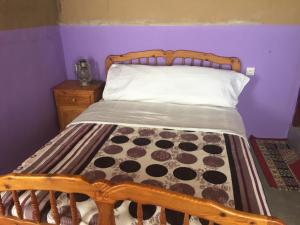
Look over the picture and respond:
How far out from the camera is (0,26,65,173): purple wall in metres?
2.06

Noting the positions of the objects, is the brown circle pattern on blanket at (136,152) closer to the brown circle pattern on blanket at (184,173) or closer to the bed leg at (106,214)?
the brown circle pattern on blanket at (184,173)

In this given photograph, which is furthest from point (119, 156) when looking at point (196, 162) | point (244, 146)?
point (244, 146)

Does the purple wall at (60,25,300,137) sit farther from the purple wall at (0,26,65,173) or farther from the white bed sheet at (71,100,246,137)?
Answer: the white bed sheet at (71,100,246,137)

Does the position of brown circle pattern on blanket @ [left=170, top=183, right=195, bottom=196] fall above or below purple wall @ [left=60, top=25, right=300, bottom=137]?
below

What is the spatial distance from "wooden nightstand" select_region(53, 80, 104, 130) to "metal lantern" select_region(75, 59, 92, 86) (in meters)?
0.06

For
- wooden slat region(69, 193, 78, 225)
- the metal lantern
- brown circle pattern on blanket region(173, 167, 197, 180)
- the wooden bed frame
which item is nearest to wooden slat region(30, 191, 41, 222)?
the wooden bed frame

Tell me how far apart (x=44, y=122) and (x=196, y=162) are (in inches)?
66.6

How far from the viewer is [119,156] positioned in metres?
1.52

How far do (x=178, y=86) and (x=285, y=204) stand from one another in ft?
3.85

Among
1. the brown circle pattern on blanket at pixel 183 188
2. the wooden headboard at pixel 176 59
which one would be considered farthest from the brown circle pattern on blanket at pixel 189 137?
the wooden headboard at pixel 176 59

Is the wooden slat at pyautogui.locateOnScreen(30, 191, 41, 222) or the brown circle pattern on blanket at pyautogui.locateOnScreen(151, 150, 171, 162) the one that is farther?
the brown circle pattern on blanket at pyautogui.locateOnScreen(151, 150, 171, 162)

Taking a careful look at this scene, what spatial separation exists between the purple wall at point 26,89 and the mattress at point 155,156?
0.59 metres

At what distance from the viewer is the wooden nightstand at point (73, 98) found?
2.51m

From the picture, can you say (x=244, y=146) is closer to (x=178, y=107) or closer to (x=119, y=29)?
(x=178, y=107)
